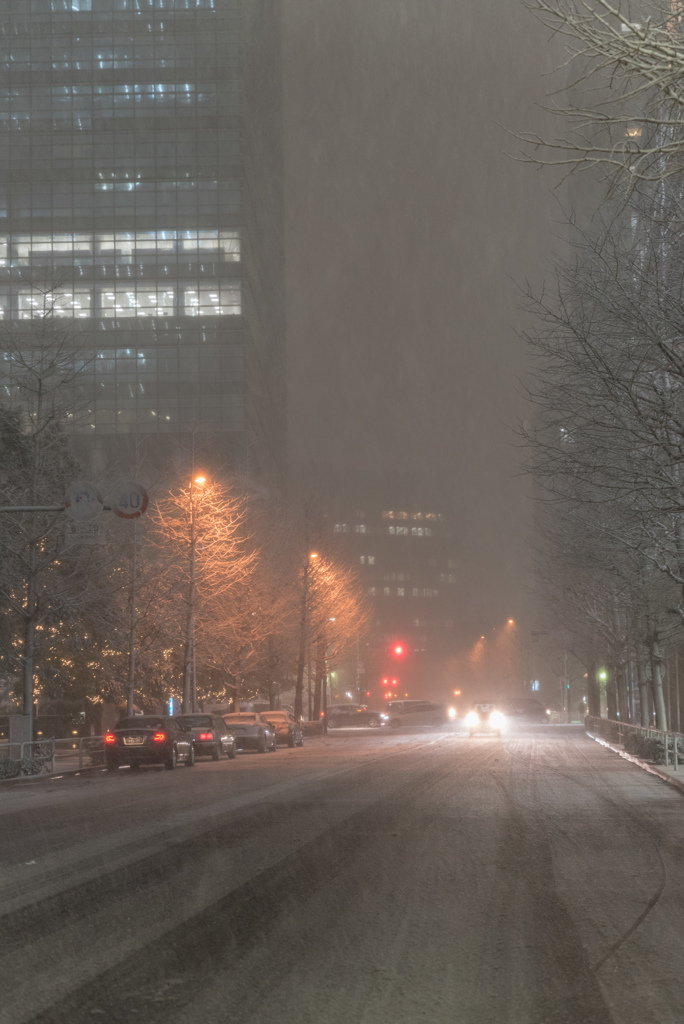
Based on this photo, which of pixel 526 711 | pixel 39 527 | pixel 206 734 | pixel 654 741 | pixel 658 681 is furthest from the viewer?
pixel 526 711

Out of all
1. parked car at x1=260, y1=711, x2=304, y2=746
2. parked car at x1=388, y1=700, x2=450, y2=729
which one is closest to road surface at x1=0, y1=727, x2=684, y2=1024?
parked car at x1=260, y1=711, x2=304, y2=746

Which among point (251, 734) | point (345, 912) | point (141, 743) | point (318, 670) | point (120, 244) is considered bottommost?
point (345, 912)

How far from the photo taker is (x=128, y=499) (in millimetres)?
23969

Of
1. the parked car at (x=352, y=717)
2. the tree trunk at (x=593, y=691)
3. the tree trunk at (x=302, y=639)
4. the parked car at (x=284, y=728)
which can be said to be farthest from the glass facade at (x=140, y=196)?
the parked car at (x=284, y=728)

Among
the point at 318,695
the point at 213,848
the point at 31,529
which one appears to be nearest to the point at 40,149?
the point at 318,695

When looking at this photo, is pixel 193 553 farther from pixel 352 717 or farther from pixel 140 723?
pixel 352 717

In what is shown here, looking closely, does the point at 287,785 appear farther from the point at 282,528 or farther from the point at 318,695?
the point at 318,695

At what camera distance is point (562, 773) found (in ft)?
87.8

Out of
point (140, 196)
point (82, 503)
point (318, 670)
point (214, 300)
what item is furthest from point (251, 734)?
point (140, 196)

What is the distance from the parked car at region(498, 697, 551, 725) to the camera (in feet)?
266

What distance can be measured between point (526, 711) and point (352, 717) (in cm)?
1361

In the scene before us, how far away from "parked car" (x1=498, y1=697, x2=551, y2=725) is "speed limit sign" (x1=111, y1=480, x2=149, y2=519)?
61315 millimetres

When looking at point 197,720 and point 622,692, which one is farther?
point 622,692

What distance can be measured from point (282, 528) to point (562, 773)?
35.3m
